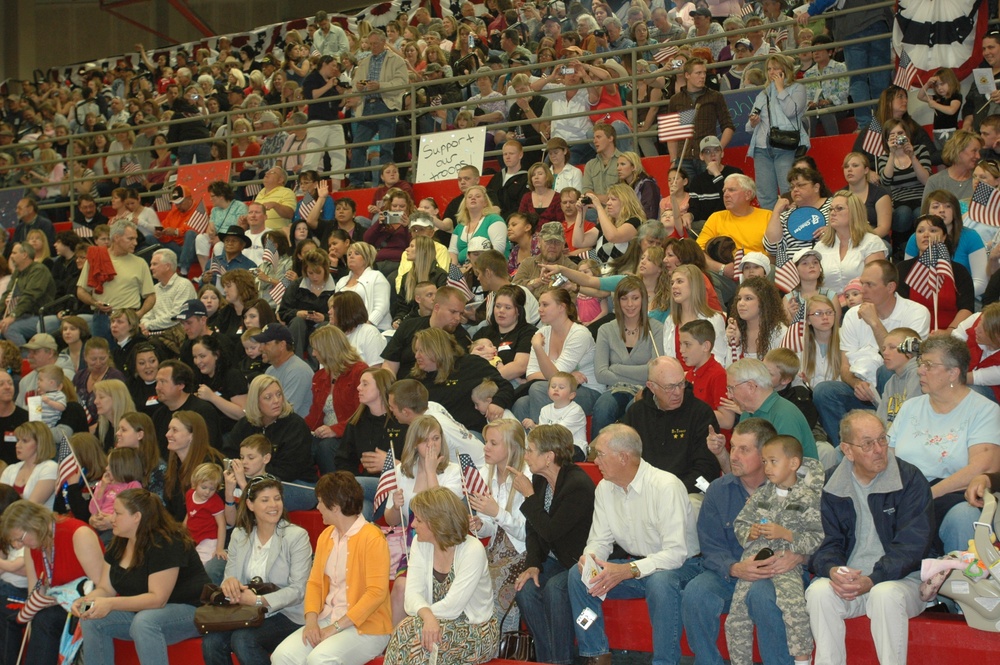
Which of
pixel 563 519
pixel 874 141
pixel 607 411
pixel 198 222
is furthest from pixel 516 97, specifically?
pixel 563 519

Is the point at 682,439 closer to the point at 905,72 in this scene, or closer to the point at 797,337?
the point at 797,337

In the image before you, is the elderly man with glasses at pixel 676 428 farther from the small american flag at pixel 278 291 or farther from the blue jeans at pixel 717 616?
the small american flag at pixel 278 291

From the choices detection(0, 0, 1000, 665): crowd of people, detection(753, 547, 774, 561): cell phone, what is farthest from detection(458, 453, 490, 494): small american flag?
detection(753, 547, 774, 561): cell phone

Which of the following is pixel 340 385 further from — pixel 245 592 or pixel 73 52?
pixel 73 52

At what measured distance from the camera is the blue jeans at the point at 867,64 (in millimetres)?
10414

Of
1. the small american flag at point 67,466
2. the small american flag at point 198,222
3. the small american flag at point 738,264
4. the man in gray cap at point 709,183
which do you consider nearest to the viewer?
the small american flag at point 67,466

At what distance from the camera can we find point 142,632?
6.75m

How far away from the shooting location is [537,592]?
20.3ft

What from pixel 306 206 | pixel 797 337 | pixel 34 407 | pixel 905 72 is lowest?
pixel 34 407

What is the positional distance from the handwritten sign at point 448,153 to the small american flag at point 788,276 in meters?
4.90

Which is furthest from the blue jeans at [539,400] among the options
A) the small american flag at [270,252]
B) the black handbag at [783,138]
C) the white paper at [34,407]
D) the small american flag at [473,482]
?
the small american flag at [270,252]

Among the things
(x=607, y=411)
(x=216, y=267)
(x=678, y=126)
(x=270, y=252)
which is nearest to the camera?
(x=607, y=411)

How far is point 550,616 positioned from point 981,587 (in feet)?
6.87

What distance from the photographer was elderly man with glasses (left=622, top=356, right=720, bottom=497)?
6434mm
